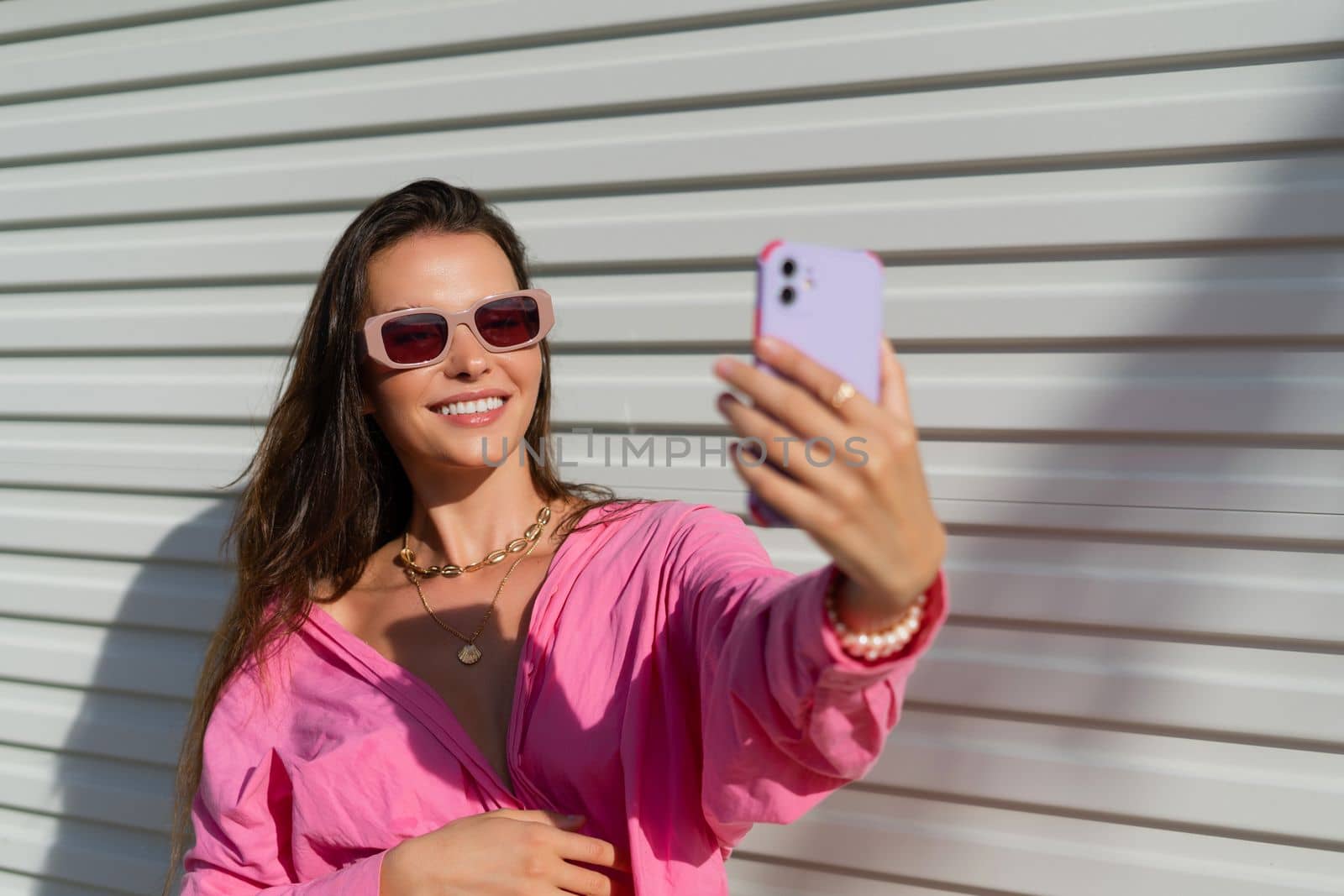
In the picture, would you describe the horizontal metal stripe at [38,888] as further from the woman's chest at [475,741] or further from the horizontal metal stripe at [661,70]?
the horizontal metal stripe at [661,70]

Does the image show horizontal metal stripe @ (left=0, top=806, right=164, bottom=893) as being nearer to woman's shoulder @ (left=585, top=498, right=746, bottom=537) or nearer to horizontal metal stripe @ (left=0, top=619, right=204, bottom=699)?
horizontal metal stripe @ (left=0, top=619, right=204, bottom=699)

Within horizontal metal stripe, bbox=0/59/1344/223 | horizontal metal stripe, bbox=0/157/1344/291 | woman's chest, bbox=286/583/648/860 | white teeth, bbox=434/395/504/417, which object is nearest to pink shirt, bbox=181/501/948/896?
woman's chest, bbox=286/583/648/860

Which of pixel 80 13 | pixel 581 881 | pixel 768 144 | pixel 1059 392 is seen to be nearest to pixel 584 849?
pixel 581 881

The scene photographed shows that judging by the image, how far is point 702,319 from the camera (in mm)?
2260

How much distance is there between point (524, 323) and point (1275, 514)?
4.61 feet

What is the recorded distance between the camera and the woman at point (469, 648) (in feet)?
4.34

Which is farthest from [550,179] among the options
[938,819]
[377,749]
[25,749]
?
[25,749]

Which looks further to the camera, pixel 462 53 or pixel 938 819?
pixel 462 53

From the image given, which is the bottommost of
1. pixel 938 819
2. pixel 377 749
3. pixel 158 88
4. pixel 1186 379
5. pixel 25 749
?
pixel 25 749

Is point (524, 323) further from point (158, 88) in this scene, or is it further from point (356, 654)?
point (158, 88)

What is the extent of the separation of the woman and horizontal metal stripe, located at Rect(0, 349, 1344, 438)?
0.22 meters

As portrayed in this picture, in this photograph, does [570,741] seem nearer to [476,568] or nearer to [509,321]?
[476,568]

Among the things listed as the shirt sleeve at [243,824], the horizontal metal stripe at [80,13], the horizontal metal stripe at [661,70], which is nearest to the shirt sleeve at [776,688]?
the shirt sleeve at [243,824]

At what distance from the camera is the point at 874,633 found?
3.26 feet
